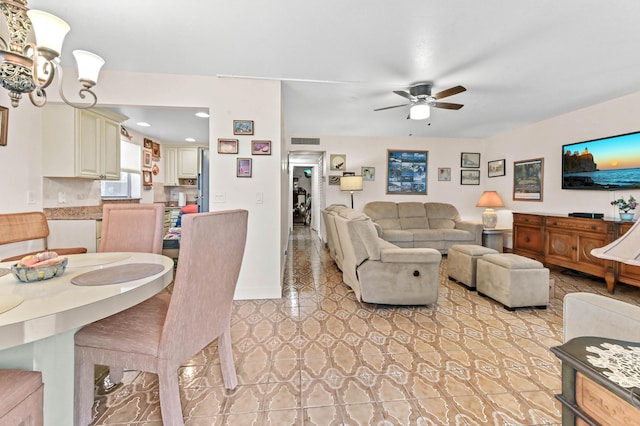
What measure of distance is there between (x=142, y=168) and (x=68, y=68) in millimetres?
2824

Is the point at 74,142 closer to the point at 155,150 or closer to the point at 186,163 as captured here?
the point at 155,150

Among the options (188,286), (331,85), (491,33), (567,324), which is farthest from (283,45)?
(567,324)

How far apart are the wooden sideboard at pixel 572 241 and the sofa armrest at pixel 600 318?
2836 millimetres

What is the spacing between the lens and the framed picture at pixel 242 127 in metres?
2.96

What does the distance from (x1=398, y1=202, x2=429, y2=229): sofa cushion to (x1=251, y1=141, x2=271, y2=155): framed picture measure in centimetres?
335

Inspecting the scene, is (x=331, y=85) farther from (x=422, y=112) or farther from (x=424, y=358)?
(x=424, y=358)

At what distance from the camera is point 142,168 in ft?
17.8

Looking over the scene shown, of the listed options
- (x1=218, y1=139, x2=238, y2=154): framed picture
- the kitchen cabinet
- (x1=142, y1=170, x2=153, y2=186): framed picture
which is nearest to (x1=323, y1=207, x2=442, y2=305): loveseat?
(x1=218, y1=139, x2=238, y2=154): framed picture

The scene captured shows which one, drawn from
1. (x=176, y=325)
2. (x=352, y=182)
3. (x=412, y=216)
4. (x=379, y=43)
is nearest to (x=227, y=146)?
(x=379, y=43)

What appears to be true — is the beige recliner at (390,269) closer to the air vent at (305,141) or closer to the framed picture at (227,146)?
the framed picture at (227,146)

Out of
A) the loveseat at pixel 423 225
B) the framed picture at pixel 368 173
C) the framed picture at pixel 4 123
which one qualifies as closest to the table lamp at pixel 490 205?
the loveseat at pixel 423 225

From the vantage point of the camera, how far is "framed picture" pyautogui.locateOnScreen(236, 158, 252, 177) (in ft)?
9.77

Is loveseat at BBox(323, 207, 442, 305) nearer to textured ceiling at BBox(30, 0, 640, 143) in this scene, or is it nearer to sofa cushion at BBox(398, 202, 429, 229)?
textured ceiling at BBox(30, 0, 640, 143)

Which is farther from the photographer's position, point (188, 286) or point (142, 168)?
point (142, 168)
